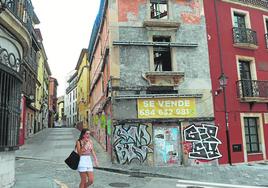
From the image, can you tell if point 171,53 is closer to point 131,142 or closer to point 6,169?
point 131,142

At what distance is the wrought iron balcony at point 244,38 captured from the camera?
16281mm

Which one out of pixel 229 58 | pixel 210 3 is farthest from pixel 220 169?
pixel 210 3

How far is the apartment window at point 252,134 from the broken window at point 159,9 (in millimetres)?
7274

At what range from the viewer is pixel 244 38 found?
54.2 feet

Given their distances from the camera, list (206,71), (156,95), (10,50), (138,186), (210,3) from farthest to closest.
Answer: (210,3) → (206,71) → (156,95) → (138,186) → (10,50)

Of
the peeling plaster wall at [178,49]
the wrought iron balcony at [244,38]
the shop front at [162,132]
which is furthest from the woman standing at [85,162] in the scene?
the wrought iron balcony at [244,38]

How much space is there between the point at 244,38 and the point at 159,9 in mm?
5108

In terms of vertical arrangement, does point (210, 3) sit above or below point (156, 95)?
above

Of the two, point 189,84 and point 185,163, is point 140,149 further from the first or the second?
point 189,84

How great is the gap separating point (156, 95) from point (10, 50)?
26.2ft

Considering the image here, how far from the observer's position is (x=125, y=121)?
13.9 meters

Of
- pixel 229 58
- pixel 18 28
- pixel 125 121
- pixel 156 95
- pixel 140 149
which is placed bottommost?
pixel 140 149

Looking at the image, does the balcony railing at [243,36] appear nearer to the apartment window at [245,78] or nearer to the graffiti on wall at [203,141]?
the apartment window at [245,78]

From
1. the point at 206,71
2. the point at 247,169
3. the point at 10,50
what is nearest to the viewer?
the point at 10,50
